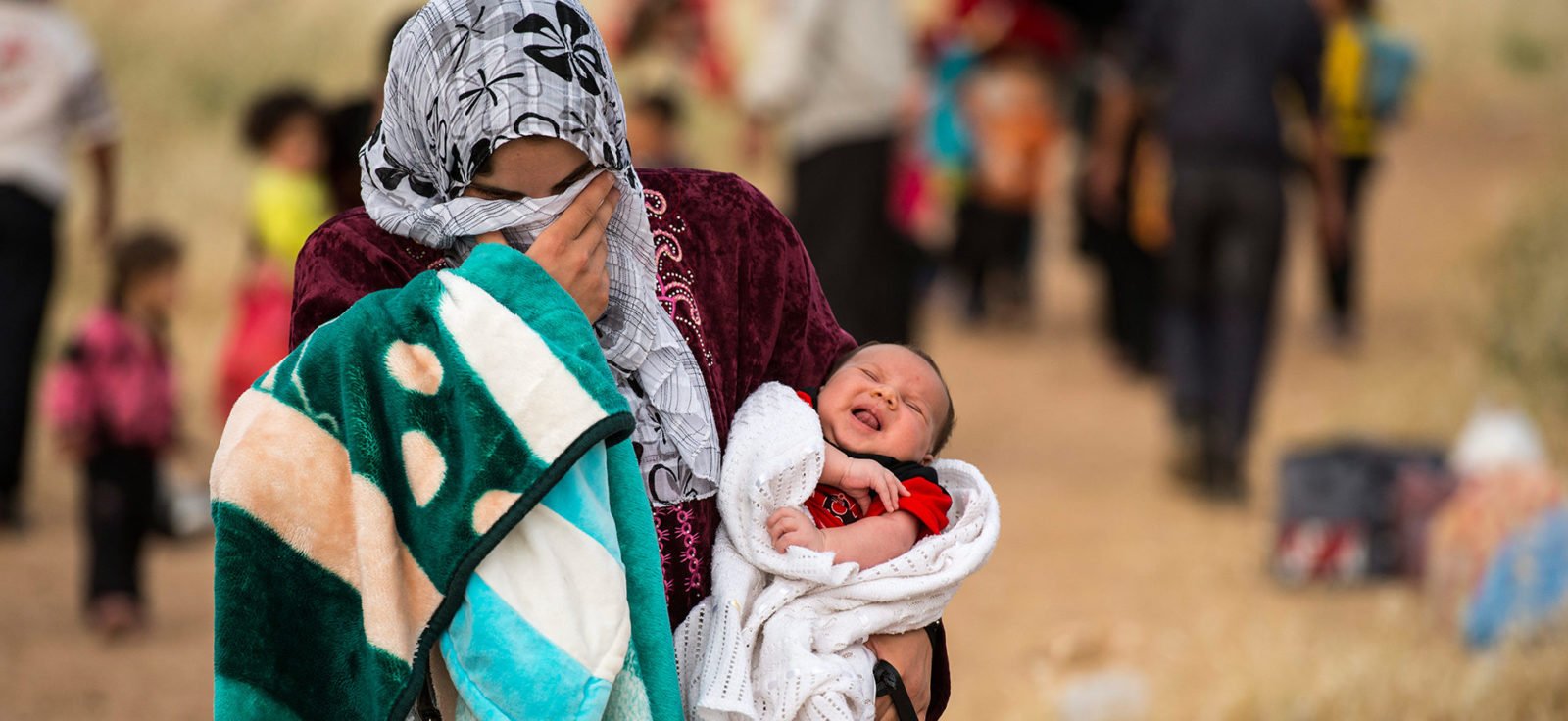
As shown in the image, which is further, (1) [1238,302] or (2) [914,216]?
(2) [914,216]

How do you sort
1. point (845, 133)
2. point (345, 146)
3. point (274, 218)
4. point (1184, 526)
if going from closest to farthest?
point (345, 146) → point (274, 218) → point (845, 133) → point (1184, 526)

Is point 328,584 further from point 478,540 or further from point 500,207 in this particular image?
point 500,207

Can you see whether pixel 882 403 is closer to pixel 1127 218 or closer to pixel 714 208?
pixel 714 208

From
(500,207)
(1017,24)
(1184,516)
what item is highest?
(500,207)

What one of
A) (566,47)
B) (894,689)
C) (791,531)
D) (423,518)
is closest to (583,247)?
(566,47)

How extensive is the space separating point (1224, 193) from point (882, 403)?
5.75m

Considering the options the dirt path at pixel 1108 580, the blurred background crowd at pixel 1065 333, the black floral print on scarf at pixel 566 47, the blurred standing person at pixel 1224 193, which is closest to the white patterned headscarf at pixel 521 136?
the black floral print on scarf at pixel 566 47

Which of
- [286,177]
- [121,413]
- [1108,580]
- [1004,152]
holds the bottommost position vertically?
[1108,580]

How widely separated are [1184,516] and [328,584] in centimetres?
644

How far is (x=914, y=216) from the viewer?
9.91 meters

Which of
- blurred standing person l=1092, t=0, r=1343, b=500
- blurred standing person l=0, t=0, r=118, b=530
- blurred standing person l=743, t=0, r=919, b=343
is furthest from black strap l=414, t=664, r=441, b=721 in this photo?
blurred standing person l=1092, t=0, r=1343, b=500

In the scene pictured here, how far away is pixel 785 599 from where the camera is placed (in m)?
2.36

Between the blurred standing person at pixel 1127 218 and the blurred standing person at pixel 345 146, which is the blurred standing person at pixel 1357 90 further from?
the blurred standing person at pixel 345 146

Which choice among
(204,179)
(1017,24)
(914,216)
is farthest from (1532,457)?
(204,179)
